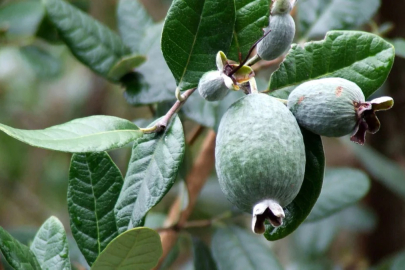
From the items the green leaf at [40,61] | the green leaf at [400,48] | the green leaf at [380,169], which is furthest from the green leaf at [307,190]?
the green leaf at [40,61]

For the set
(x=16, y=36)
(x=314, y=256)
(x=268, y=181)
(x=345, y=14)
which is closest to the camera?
(x=268, y=181)

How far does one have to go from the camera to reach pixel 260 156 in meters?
0.61

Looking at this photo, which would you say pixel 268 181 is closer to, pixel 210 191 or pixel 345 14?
pixel 345 14

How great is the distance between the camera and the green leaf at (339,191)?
1.37 m

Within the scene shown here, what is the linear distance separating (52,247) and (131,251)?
176 mm

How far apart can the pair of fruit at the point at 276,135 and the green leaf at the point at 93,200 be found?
9.9 inches

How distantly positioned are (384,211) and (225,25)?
1.62 metres

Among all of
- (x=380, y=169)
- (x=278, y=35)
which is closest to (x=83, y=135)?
(x=278, y=35)

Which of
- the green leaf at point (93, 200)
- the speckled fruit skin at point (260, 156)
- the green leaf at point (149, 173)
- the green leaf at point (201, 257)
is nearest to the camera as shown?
the speckled fruit skin at point (260, 156)

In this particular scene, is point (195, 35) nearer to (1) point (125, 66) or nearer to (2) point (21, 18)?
(1) point (125, 66)

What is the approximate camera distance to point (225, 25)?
755 mm

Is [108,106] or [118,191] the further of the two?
[108,106]

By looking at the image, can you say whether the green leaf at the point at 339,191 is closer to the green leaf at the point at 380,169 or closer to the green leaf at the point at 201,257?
the green leaf at the point at 380,169

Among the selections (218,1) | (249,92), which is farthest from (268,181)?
(218,1)
